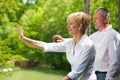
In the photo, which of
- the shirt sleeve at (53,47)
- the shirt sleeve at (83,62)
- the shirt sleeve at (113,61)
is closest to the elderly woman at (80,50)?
the shirt sleeve at (83,62)

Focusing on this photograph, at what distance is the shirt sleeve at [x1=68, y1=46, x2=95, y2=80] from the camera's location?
2.06 meters

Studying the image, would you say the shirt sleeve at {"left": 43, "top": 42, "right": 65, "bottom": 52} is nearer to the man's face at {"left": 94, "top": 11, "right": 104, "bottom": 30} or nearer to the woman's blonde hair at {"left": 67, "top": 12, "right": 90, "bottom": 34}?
the woman's blonde hair at {"left": 67, "top": 12, "right": 90, "bottom": 34}

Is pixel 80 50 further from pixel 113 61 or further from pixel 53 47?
pixel 113 61

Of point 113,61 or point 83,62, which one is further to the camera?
point 113,61

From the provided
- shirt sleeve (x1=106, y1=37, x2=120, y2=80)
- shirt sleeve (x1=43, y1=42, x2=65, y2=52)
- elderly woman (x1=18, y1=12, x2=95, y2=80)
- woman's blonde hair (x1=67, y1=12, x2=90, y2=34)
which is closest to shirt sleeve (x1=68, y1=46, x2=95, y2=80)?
elderly woman (x1=18, y1=12, x2=95, y2=80)

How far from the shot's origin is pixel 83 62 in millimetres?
2061

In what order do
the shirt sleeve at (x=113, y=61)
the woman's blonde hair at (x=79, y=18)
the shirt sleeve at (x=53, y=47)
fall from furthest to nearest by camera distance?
the shirt sleeve at (x=113, y=61) < the shirt sleeve at (x=53, y=47) < the woman's blonde hair at (x=79, y=18)

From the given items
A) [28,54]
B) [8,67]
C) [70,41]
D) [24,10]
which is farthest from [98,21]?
[24,10]

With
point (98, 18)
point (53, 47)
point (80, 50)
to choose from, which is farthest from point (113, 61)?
point (80, 50)

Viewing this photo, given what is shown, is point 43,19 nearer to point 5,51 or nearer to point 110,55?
point 5,51

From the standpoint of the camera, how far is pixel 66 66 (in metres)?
24.4

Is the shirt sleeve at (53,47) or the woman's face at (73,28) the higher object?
the woman's face at (73,28)

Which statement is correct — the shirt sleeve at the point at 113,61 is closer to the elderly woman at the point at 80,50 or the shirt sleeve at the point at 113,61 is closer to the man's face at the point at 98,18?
the man's face at the point at 98,18

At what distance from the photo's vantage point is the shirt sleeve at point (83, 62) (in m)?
2.06
